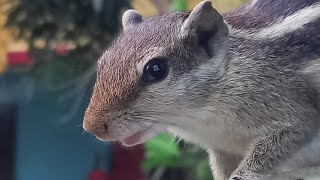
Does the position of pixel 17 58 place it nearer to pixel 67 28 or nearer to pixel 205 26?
pixel 67 28

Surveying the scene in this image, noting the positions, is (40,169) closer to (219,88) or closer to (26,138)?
(26,138)

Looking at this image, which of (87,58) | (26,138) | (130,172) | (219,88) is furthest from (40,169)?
(219,88)

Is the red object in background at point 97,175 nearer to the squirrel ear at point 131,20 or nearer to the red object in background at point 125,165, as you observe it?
the red object in background at point 125,165

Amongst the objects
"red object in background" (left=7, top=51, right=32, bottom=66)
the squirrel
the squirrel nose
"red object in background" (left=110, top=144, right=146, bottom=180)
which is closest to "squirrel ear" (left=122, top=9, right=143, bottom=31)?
the squirrel

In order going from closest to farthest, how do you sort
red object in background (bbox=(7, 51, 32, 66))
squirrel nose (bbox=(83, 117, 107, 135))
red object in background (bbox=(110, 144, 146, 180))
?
squirrel nose (bbox=(83, 117, 107, 135))
red object in background (bbox=(7, 51, 32, 66))
red object in background (bbox=(110, 144, 146, 180))

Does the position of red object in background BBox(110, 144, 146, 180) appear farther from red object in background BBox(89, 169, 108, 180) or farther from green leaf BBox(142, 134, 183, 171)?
green leaf BBox(142, 134, 183, 171)

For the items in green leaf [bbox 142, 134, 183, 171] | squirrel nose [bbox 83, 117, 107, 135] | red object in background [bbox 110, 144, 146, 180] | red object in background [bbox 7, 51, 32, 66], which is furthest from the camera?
red object in background [bbox 110, 144, 146, 180]
